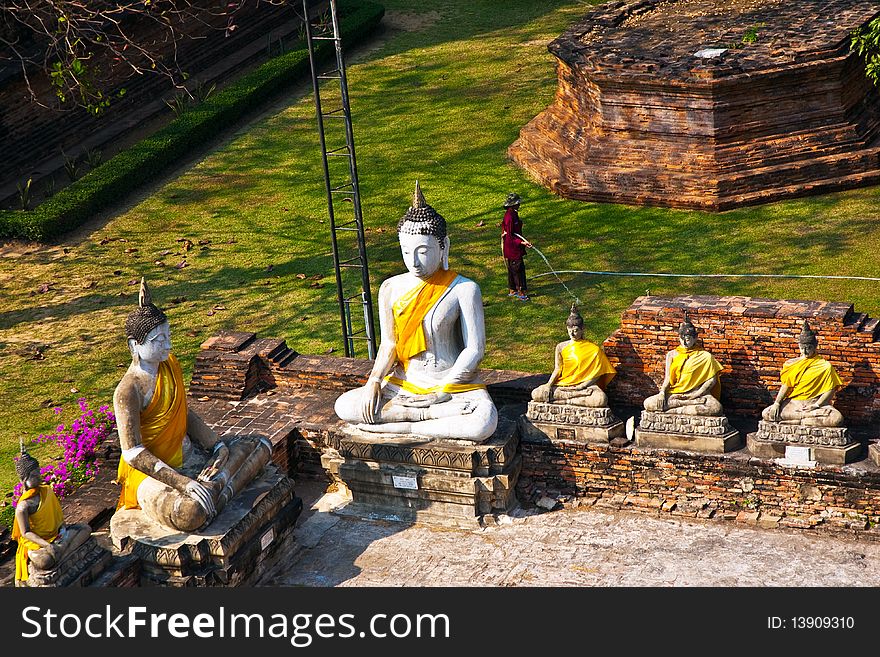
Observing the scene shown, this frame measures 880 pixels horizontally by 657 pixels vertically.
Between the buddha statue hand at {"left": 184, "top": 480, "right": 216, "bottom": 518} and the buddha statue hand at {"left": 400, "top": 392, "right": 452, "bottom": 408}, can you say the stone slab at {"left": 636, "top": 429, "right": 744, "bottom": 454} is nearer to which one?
the buddha statue hand at {"left": 400, "top": 392, "right": 452, "bottom": 408}

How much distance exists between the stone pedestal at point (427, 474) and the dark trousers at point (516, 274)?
446 centimetres

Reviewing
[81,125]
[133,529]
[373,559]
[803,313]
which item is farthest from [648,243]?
[81,125]

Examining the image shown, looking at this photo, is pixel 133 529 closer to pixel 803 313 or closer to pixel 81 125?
pixel 803 313

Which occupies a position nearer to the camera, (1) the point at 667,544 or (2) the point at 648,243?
(1) the point at 667,544

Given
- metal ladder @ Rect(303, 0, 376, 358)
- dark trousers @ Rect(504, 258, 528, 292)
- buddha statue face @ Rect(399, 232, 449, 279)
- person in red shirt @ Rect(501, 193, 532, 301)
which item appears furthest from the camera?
dark trousers @ Rect(504, 258, 528, 292)

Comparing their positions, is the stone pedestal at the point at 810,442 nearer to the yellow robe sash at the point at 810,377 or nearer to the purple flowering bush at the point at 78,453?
the yellow robe sash at the point at 810,377

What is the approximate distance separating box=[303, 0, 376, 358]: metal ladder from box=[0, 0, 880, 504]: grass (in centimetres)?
28

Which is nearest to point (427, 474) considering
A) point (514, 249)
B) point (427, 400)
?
point (427, 400)

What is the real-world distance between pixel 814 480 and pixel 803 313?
144cm

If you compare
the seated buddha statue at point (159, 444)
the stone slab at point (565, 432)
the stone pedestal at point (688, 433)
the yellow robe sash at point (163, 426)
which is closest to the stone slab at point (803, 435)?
the stone pedestal at point (688, 433)

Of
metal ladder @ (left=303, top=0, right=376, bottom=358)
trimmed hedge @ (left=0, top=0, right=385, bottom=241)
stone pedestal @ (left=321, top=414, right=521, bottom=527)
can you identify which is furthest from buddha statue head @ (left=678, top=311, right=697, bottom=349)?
trimmed hedge @ (left=0, top=0, right=385, bottom=241)

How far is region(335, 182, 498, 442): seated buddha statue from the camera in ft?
39.4

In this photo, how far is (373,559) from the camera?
11688mm

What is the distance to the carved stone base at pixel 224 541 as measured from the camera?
10.9 m
